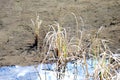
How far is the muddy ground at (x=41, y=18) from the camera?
402 centimetres

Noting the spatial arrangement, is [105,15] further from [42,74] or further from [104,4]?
[42,74]

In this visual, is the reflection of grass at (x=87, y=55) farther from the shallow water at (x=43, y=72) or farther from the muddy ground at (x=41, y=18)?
the muddy ground at (x=41, y=18)

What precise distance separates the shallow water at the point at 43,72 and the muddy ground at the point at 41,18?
11 cm

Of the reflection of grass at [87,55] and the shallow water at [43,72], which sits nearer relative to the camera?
the reflection of grass at [87,55]

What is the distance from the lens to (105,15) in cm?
486

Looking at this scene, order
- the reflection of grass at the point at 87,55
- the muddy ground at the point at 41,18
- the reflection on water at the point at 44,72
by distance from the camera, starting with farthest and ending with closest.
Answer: the muddy ground at the point at 41,18
the reflection on water at the point at 44,72
the reflection of grass at the point at 87,55

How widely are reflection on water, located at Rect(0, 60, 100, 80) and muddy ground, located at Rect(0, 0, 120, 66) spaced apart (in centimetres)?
12

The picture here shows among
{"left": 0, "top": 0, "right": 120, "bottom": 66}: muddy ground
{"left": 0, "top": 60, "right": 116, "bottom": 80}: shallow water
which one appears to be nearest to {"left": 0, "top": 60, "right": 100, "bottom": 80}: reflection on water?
{"left": 0, "top": 60, "right": 116, "bottom": 80}: shallow water

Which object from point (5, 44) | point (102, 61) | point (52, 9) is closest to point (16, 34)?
point (5, 44)

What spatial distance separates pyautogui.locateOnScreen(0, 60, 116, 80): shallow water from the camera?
337 cm

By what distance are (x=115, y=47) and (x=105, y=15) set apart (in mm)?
844

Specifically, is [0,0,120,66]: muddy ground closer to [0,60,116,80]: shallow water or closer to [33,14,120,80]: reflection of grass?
[0,60,116,80]: shallow water

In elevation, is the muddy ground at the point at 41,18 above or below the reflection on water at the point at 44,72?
above

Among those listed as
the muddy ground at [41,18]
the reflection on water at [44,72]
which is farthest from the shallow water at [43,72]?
the muddy ground at [41,18]
